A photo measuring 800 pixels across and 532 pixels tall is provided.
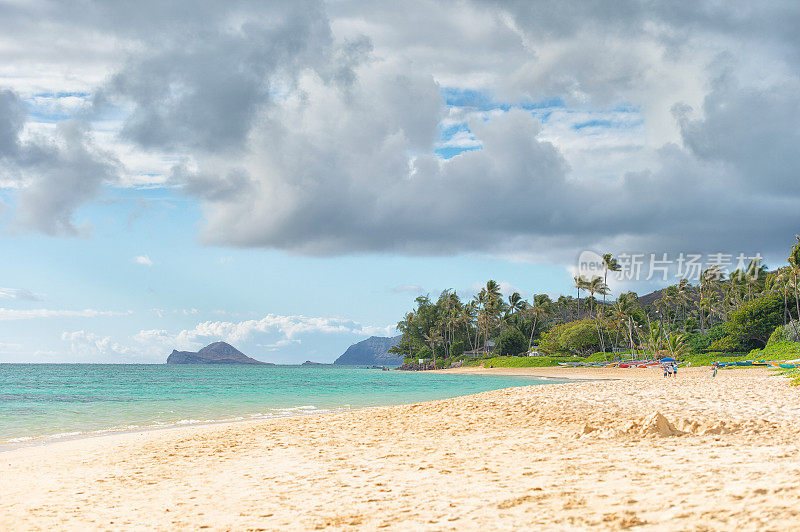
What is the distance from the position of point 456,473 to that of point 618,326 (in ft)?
260

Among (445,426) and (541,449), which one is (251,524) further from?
(445,426)

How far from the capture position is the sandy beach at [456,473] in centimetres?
644

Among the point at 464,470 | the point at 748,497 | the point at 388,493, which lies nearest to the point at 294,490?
the point at 388,493

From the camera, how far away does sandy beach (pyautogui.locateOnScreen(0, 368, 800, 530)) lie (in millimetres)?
6438

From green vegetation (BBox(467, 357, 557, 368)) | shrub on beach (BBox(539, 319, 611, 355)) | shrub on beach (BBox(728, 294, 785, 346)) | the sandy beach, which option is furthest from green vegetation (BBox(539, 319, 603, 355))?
the sandy beach

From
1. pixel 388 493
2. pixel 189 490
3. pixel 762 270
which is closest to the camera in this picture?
pixel 388 493

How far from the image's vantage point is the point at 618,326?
82500mm

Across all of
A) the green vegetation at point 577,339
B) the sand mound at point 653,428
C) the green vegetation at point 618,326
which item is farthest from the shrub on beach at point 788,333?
the sand mound at point 653,428

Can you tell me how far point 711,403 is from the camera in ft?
49.8

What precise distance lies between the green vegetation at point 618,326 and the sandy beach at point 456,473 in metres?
45.6

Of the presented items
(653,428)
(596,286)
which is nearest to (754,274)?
(596,286)

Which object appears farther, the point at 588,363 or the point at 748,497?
the point at 588,363

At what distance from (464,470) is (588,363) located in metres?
74.0

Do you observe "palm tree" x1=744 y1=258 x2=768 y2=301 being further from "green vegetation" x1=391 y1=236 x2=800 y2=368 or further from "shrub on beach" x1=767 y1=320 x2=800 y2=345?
"shrub on beach" x1=767 y1=320 x2=800 y2=345
